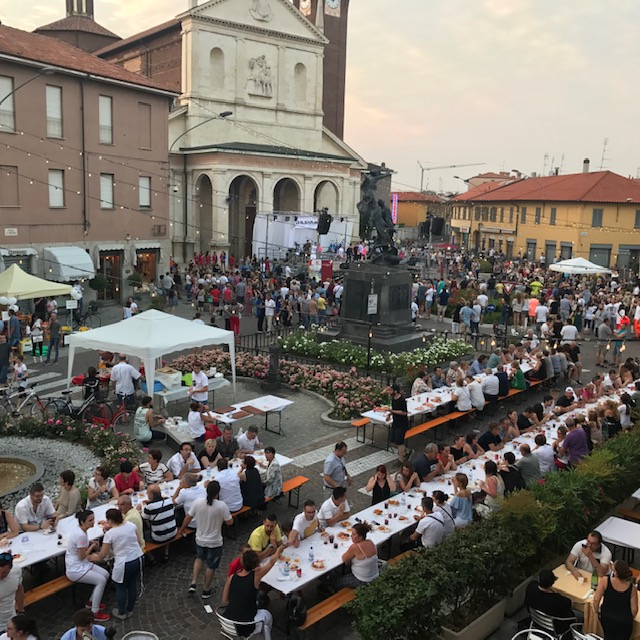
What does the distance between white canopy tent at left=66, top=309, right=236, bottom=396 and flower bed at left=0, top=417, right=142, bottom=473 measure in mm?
1671

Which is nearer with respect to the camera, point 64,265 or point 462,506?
point 462,506

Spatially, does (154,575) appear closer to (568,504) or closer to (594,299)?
(568,504)

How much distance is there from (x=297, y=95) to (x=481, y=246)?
27.4 m

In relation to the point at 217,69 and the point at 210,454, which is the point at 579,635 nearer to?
the point at 210,454

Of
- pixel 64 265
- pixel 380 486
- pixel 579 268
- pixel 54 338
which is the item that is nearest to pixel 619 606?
pixel 380 486

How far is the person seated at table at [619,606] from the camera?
283 inches

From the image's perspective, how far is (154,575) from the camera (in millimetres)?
9062

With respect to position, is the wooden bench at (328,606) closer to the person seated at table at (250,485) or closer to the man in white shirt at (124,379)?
the person seated at table at (250,485)

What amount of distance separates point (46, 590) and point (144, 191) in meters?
29.3

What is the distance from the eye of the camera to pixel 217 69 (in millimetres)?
48156

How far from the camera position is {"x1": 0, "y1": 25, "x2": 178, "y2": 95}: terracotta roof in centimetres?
2810

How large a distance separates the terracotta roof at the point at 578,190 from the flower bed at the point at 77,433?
161 ft

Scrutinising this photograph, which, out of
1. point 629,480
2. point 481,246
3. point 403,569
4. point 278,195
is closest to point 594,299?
point 629,480

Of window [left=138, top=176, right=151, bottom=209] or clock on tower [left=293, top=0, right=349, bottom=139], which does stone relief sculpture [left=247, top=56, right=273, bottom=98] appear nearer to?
clock on tower [left=293, top=0, right=349, bottom=139]
